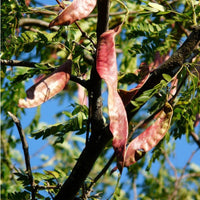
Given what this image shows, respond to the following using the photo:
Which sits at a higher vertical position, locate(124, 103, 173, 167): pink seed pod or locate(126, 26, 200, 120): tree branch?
locate(126, 26, 200, 120): tree branch

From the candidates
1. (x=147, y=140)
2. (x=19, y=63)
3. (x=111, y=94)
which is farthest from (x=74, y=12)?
(x=19, y=63)

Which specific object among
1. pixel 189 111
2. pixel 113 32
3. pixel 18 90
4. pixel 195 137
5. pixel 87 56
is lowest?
pixel 195 137

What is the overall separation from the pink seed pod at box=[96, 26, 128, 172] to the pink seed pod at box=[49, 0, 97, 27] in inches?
2.9

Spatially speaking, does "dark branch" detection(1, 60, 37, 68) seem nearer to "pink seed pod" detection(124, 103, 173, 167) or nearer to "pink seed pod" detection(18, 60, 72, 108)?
"pink seed pod" detection(18, 60, 72, 108)

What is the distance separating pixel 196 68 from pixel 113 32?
0.36 m

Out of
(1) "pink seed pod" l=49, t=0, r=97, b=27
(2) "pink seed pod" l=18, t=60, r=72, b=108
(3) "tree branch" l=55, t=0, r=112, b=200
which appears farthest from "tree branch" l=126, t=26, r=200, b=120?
(1) "pink seed pod" l=49, t=0, r=97, b=27

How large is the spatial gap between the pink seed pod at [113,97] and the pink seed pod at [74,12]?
0.07 m

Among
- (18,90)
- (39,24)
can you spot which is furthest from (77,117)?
(39,24)

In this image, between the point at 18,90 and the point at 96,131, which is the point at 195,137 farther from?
the point at 96,131

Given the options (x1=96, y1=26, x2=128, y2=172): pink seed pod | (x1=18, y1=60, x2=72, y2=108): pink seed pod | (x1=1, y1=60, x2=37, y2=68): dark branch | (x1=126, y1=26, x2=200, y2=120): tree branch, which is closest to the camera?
(x1=96, y1=26, x2=128, y2=172): pink seed pod

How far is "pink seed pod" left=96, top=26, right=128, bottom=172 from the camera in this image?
93cm

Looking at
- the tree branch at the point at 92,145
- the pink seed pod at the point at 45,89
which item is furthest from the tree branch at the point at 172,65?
the pink seed pod at the point at 45,89

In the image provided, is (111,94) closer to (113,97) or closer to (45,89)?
(113,97)

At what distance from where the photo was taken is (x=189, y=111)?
4.76ft
